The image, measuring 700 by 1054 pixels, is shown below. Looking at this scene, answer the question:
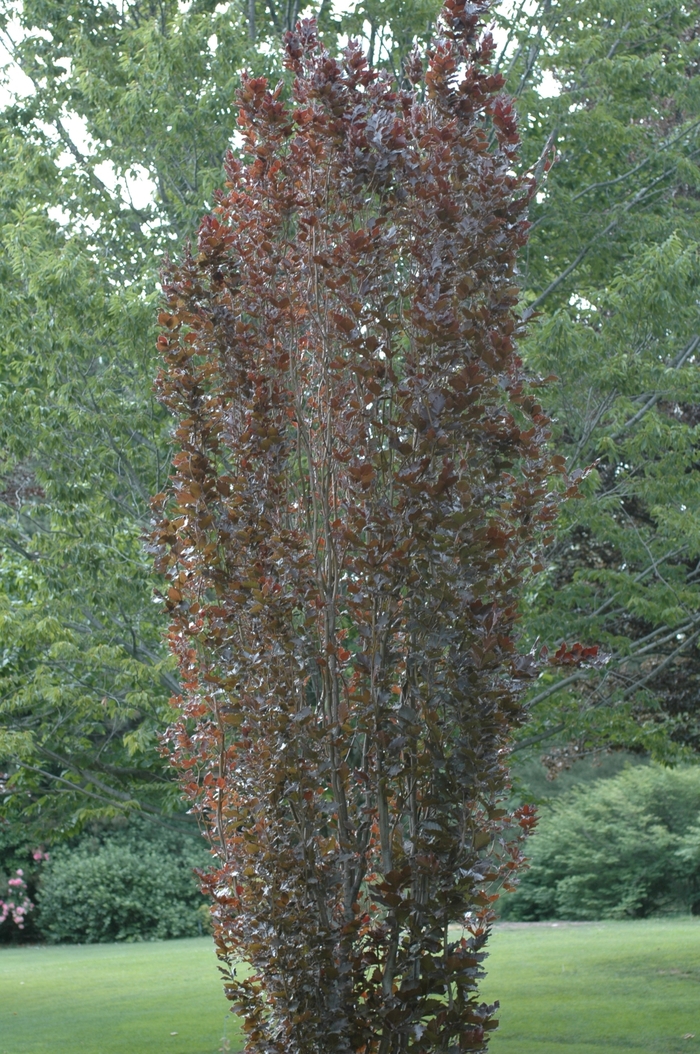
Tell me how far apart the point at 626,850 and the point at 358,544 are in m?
15.9

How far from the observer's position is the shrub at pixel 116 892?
18.4 meters

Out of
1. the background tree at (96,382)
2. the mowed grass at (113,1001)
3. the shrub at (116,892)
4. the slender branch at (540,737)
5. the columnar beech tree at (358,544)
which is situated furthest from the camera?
the shrub at (116,892)

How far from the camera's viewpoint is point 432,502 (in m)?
3.22

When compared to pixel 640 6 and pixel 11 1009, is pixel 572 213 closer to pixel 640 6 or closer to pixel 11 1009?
pixel 640 6

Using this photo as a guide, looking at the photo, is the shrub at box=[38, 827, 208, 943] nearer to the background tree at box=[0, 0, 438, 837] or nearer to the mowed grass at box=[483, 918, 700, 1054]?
the mowed grass at box=[483, 918, 700, 1054]

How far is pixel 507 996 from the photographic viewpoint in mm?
10359

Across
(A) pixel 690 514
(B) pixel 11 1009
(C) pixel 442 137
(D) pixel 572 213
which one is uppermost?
(D) pixel 572 213

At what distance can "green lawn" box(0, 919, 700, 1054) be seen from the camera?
27.4 ft

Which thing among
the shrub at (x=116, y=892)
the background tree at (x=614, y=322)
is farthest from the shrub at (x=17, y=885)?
the background tree at (x=614, y=322)

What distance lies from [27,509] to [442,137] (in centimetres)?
577

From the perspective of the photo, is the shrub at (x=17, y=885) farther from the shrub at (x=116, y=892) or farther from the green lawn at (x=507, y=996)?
the green lawn at (x=507, y=996)

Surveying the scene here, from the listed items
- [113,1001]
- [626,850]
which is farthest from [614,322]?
[626,850]

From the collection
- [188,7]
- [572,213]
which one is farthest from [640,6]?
[188,7]

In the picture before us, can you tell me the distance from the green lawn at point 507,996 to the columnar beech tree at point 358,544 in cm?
518
